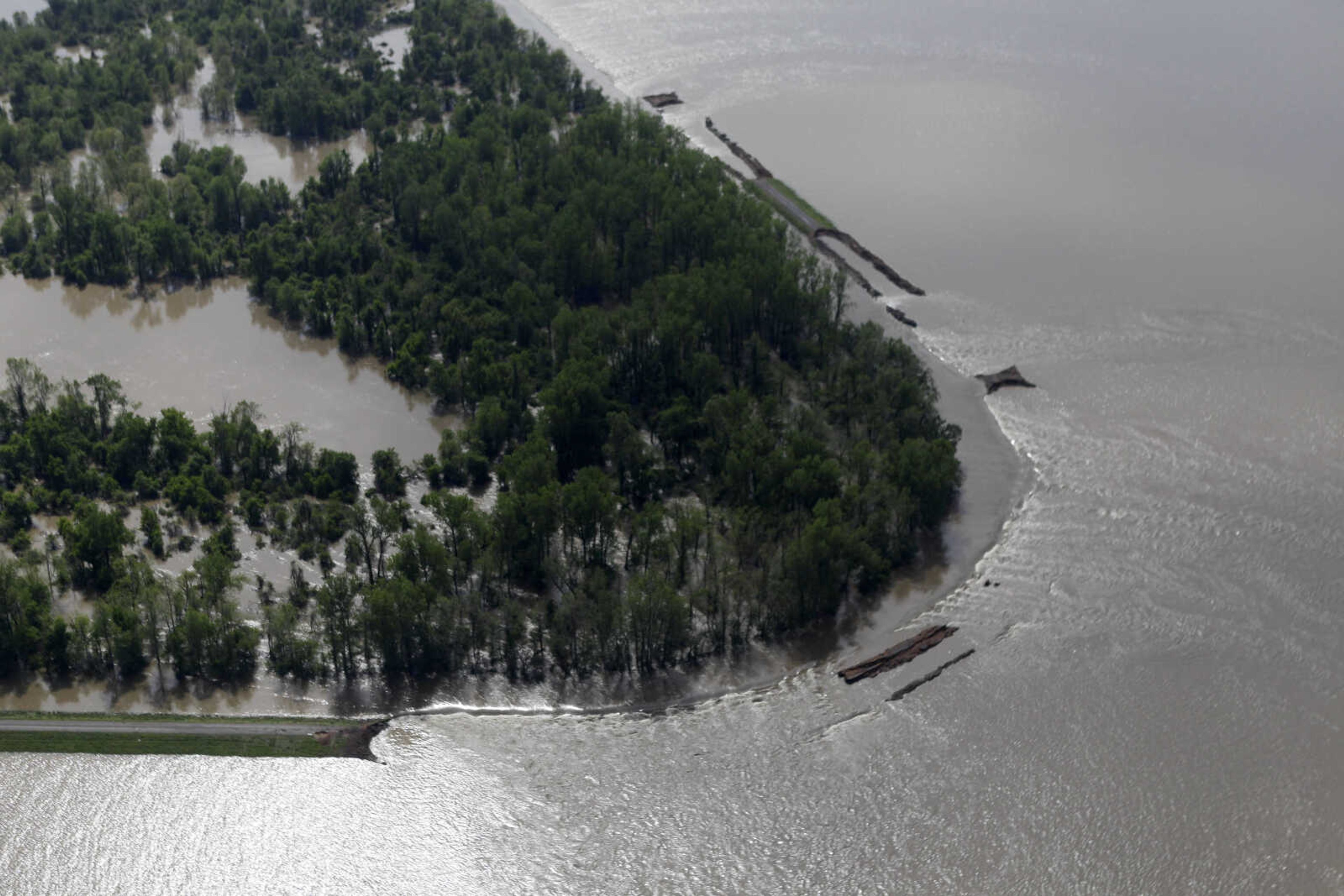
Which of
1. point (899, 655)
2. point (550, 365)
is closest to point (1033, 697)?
point (899, 655)

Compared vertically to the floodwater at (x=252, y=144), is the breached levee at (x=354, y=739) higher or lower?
lower

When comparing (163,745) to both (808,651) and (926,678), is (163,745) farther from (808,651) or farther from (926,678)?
(926,678)

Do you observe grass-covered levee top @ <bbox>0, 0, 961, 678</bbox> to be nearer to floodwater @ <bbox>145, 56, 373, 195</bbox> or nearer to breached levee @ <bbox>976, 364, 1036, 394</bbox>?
floodwater @ <bbox>145, 56, 373, 195</bbox>

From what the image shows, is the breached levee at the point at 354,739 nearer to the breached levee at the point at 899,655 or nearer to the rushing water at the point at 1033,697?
the rushing water at the point at 1033,697

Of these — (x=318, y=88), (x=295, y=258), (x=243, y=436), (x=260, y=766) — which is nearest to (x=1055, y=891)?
(x=260, y=766)

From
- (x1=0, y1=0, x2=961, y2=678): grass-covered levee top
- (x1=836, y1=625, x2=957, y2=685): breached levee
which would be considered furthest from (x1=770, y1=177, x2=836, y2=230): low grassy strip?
(x1=836, y1=625, x2=957, y2=685): breached levee

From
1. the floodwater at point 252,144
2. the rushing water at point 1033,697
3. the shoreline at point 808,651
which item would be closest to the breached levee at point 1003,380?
the rushing water at point 1033,697
